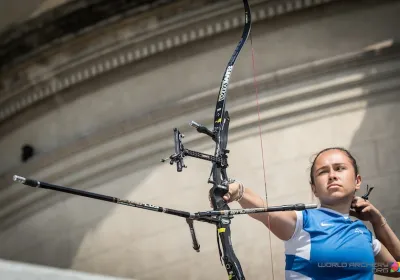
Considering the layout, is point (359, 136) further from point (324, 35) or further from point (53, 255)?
point (53, 255)

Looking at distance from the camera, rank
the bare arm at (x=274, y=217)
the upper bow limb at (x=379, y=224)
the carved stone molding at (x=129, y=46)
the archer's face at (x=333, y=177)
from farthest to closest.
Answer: the carved stone molding at (x=129, y=46), the upper bow limb at (x=379, y=224), the archer's face at (x=333, y=177), the bare arm at (x=274, y=217)

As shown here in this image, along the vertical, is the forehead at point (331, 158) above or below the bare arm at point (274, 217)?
above

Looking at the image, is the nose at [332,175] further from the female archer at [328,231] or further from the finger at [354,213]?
the finger at [354,213]

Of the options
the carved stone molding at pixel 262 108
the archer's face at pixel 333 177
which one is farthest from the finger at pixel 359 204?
the carved stone molding at pixel 262 108

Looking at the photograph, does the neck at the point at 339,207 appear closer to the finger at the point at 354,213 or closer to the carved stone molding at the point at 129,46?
the finger at the point at 354,213

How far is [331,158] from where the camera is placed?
346 cm

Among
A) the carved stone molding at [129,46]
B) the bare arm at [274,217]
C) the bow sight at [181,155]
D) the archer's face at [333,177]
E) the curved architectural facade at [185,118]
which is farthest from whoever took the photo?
the carved stone molding at [129,46]

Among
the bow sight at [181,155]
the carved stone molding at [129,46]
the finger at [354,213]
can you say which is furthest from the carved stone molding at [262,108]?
the bow sight at [181,155]

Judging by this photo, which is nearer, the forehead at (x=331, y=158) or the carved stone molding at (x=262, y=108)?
the forehead at (x=331, y=158)

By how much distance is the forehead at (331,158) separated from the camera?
11.3ft

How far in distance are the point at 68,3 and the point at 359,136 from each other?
8.29ft

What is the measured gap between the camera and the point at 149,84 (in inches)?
239

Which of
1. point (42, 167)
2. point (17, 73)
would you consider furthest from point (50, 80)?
point (42, 167)

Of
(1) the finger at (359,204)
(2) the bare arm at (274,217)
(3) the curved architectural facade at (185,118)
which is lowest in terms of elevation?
(2) the bare arm at (274,217)
